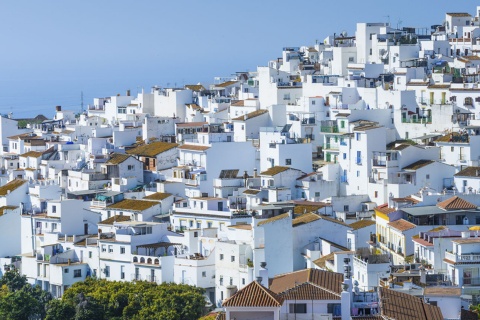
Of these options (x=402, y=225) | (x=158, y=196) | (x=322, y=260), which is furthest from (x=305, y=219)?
(x=158, y=196)

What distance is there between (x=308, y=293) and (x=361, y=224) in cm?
1604

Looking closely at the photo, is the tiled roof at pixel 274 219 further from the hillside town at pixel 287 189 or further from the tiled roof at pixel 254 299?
the tiled roof at pixel 254 299

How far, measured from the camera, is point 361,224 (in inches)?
1790

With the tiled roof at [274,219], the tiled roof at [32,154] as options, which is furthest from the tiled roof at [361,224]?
the tiled roof at [32,154]

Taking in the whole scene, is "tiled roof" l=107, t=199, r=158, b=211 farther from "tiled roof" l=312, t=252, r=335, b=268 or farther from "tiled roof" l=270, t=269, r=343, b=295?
A: "tiled roof" l=270, t=269, r=343, b=295

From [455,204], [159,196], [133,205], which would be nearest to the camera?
[455,204]

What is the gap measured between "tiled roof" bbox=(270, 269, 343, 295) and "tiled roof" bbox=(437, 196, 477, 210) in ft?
35.8

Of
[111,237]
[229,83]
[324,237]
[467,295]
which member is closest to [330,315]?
[467,295]

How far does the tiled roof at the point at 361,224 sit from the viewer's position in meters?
45.0

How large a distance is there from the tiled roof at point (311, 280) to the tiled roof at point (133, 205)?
17315 millimetres

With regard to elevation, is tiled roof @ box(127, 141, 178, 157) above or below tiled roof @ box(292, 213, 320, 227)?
above

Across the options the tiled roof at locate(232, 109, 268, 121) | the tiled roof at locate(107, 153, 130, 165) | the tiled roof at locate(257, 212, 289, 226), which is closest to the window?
the tiled roof at locate(257, 212, 289, 226)

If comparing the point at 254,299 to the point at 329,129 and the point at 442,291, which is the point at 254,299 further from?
the point at 329,129

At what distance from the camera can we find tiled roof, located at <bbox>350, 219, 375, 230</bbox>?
45031 millimetres
